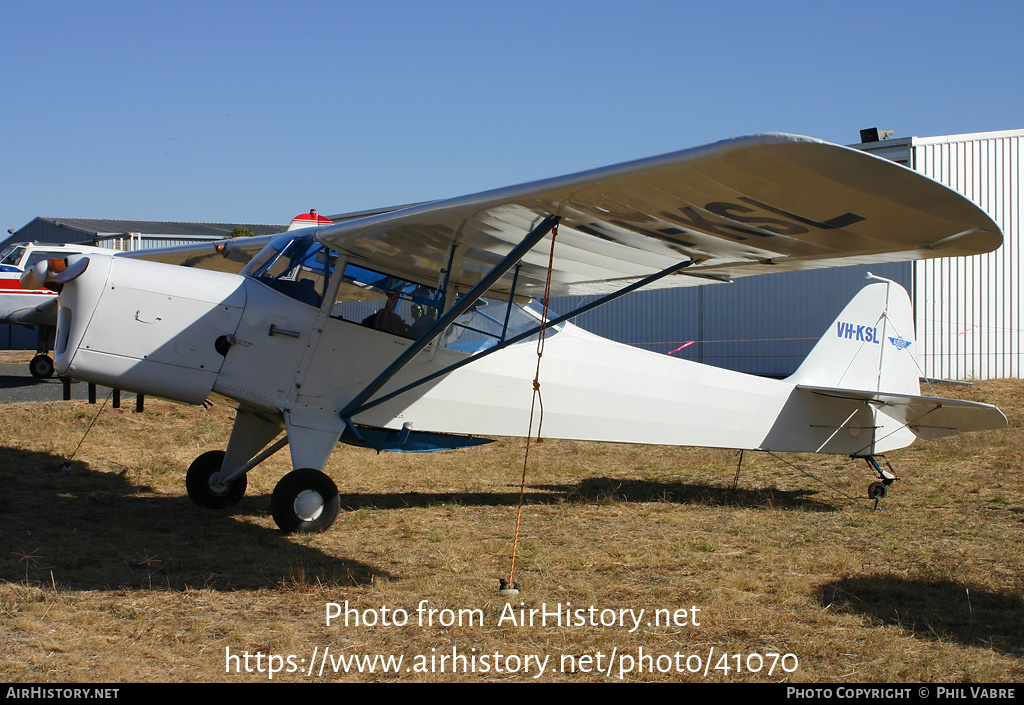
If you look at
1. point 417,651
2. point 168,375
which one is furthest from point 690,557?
point 168,375

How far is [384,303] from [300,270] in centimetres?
73

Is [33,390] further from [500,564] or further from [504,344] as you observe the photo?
[500,564]

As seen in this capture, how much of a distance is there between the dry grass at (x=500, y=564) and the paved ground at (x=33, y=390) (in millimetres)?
2197

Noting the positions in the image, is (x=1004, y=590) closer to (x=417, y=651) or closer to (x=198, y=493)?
(x=417, y=651)

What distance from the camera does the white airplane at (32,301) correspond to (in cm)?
1411

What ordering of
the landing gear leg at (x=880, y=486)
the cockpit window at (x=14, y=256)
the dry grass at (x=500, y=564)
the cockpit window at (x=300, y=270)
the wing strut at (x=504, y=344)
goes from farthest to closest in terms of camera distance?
the cockpit window at (x=14, y=256) < the landing gear leg at (x=880, y=486) < the cockpit window at (x=300, y=270) < the wing strut at (x=504, y=344) < the dry grass at (x=500, y=564)

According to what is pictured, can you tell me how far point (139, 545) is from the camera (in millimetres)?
5887

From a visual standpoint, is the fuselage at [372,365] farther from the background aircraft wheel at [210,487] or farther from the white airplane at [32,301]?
the white airplane at [32,301]

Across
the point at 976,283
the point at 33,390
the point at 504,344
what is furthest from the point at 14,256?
the point at 976,283

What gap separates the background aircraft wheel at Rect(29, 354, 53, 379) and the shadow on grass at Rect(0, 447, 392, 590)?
21.4ft

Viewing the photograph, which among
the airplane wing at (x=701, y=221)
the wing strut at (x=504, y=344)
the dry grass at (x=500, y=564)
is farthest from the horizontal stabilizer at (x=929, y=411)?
the wing strut at (x=504, y=344)

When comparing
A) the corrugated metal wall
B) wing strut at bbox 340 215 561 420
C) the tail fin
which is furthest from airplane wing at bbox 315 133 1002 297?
the corrugated metal wall

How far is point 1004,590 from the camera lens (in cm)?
494

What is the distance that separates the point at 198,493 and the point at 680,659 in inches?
201
